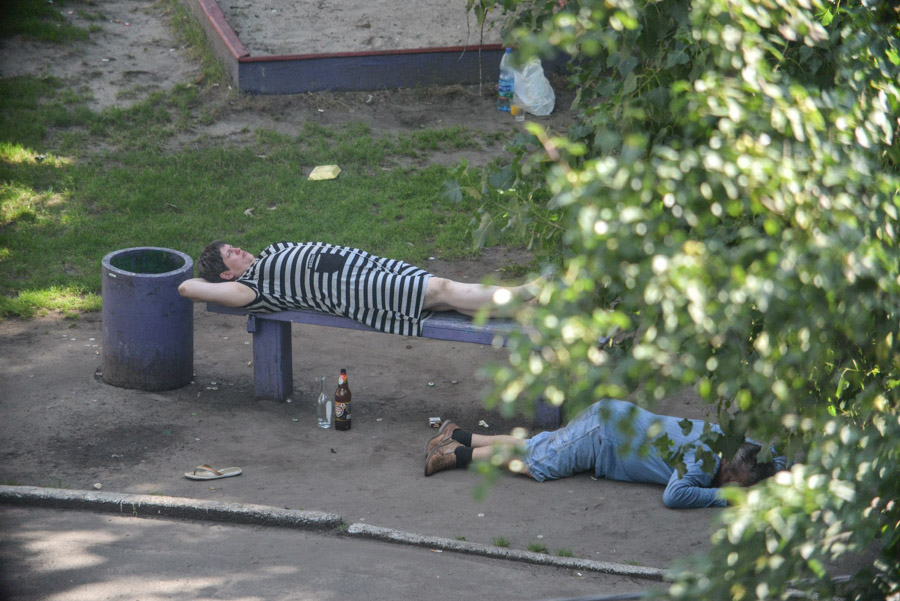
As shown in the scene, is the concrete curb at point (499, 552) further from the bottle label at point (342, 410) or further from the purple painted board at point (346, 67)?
the purple painted board at point (346, 67)

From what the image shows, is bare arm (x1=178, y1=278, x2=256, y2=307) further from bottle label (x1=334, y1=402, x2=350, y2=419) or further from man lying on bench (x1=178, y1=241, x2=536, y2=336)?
bottle label (x1=334, y1=402, x2=350, y2=419)

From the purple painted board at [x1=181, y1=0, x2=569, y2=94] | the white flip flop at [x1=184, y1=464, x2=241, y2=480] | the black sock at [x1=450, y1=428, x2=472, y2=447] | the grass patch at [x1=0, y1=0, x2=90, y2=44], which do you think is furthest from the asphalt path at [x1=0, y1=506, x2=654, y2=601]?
the grass patch at [x1=0, y1=0, x2=90, y2=44]

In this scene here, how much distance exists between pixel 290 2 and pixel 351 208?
5510 millimetres

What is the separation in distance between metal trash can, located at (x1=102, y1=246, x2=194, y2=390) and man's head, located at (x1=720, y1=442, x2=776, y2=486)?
12.1 feet

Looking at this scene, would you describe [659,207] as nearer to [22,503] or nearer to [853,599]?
[853,599]

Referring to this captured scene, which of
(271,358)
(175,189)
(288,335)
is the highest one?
(175,189)

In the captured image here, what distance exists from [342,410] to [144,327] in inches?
58.3

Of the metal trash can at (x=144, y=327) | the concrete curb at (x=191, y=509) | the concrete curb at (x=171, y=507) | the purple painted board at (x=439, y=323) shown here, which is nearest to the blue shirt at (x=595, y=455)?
the purple painted board at (x=439, y=323)

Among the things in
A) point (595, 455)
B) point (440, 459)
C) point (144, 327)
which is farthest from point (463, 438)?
point (144, 327)

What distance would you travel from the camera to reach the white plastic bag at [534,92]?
38.0 feet

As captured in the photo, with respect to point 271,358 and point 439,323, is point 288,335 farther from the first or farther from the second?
Answer: point 439,323

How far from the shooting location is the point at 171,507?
5.18m

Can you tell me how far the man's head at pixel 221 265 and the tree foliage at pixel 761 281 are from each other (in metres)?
4.50

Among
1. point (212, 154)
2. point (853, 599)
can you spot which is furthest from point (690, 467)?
point (212, 154)
